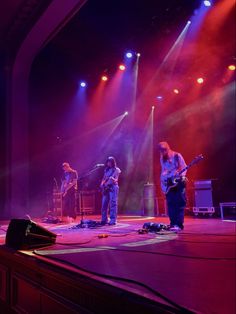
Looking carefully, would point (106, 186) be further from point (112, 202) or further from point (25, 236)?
point (25, 236)

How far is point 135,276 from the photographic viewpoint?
2.21 meters

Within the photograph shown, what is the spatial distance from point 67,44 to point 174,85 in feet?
13.5

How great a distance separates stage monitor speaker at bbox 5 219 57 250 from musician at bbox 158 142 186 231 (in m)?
2.52

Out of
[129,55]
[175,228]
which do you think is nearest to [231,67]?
[129,55]

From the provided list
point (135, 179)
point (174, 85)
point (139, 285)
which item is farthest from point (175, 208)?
point (135, 179)

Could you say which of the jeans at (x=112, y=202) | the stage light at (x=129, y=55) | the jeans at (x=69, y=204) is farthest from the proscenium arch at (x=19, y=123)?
the jeans at (x=112, y=202)

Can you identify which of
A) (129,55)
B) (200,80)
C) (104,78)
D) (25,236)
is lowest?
(25,236)

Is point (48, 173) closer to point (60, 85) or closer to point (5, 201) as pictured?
point (5, 201)

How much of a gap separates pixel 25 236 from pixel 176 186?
296 cm

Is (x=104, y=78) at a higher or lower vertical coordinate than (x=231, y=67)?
higher

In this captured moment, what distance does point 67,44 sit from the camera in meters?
10.5

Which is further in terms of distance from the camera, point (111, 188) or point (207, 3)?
point (207, 3)

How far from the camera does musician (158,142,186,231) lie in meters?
5.50

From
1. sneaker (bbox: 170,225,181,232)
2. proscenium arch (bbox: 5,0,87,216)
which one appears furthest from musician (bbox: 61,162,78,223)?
sneaker (bbox: 170,225,181,232)
